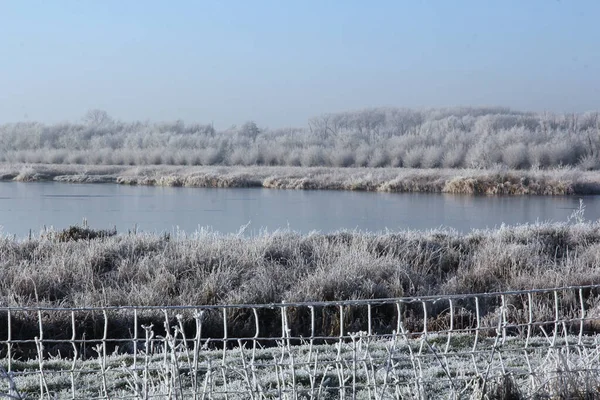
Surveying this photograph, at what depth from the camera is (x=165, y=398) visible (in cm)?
293

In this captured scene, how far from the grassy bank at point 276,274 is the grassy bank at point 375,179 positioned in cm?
1511

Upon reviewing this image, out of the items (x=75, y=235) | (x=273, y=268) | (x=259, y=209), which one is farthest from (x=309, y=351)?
(x=259, y=209)

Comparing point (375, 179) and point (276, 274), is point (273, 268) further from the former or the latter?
point (375, 179)

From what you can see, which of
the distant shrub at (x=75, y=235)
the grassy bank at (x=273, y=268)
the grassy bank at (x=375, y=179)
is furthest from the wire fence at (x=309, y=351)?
the grassy bank at (x=375, y=179)

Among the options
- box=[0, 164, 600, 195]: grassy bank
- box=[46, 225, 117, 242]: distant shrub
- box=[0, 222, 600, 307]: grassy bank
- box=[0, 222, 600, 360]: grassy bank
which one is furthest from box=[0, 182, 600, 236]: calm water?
box=[0, 222, 600, 360]: grassy bank

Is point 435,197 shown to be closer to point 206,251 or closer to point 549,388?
point 206,251

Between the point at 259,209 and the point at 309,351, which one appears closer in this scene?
the point at 309,351

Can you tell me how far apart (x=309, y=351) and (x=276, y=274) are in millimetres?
5312

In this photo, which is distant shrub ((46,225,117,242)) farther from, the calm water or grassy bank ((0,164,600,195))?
grassy bank ((0,164,600,195))

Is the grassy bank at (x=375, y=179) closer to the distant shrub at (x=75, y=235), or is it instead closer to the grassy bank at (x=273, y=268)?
the grassy bank at (x=273, y=268)

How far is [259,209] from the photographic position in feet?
64.8

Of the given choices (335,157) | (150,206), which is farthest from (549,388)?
(335,157)

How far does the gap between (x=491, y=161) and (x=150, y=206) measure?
19689mm

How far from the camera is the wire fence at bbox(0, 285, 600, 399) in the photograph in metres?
3.00
